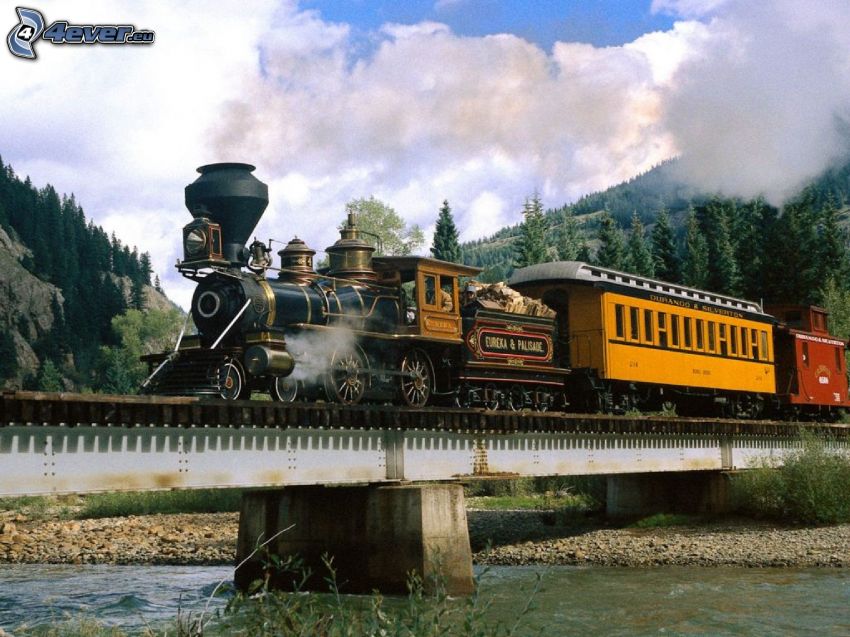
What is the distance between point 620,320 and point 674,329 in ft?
10.9

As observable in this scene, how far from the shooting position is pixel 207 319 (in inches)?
812

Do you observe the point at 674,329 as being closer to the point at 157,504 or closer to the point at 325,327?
the point at 325,327

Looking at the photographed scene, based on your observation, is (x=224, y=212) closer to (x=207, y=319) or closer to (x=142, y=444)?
(x=207, y=319)

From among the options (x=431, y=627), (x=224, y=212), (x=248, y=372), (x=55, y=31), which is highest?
(x=55, y=31)

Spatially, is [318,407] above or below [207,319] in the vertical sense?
below

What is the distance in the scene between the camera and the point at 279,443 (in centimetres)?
1845

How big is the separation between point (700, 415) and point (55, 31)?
23.7 m

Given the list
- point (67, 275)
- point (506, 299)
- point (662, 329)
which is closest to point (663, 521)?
point (662, 329)

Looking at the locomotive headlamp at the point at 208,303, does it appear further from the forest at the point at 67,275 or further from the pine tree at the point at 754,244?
the forest at the point at 67,275

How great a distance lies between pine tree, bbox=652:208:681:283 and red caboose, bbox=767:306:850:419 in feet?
157

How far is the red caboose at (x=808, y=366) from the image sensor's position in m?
37.6

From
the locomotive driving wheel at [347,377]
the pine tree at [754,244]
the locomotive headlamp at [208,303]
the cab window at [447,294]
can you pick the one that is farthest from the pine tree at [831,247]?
the locomotive headlamp at [208,303]

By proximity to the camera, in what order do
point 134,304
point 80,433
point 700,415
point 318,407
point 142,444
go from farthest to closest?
point 134,304, point 700,415, point 318,407, point 142,444, point 80,433

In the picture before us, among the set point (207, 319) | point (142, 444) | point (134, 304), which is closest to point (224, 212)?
point (207, 319)
